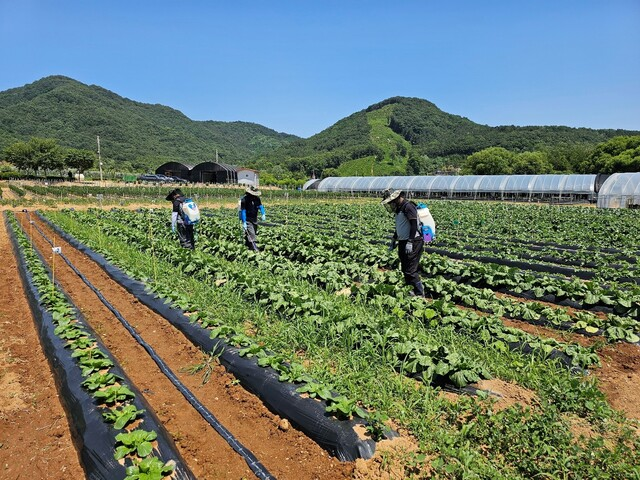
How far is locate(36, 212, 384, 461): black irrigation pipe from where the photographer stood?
3164 mm

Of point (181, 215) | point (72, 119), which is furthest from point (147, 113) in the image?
point (181, 215)

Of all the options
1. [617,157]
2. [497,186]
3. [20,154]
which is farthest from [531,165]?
[20,154]

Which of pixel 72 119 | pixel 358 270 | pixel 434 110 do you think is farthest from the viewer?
pixel 434 110

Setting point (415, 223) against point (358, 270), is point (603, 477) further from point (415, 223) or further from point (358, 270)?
point (358, 270)

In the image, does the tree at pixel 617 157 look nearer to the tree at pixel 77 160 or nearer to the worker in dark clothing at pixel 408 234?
the worker in dark clothing at pixel 408 234

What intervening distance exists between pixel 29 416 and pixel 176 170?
68.0 meters

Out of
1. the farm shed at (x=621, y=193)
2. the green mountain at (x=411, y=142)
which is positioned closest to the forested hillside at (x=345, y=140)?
the green mountain at (x=411, y=142)

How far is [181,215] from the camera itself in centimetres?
1022

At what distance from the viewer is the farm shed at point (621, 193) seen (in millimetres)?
31453

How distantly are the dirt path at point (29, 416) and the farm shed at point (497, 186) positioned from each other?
44674mm

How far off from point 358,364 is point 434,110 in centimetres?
14119

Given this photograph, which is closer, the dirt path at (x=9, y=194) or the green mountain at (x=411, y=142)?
the dirt path at (x=9, y=194)

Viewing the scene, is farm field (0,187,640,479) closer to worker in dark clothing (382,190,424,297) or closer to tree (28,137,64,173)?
worker in dark clothing (382,190,424,297)

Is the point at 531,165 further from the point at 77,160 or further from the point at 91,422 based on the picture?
the point at 91,422
